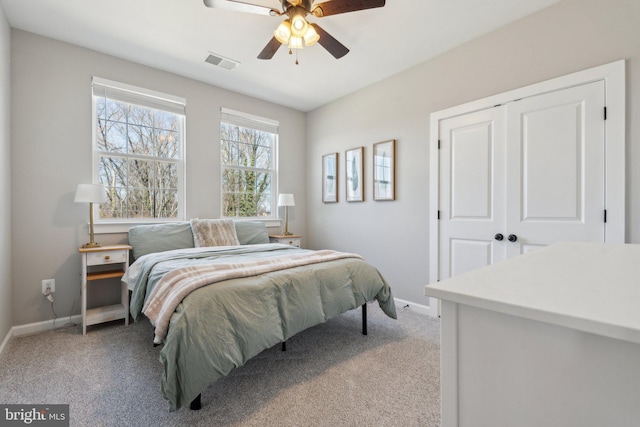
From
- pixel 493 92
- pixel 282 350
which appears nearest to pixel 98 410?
pixel 282 350

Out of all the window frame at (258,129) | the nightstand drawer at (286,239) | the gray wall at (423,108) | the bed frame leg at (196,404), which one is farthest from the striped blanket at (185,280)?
the window frame at (258,129)

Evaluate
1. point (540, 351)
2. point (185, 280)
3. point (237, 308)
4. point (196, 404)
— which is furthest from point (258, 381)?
point (540, 351)

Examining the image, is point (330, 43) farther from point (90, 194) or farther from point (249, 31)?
point (90, 194)

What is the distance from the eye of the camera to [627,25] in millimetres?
1944

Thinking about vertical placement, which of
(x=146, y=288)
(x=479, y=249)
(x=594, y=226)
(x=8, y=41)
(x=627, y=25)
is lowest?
(x=146, y=288)

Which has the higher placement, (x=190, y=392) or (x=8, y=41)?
(x=8, y=41)

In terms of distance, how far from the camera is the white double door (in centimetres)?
209

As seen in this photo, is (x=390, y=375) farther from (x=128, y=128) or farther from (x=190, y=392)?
(x=128, y=128)

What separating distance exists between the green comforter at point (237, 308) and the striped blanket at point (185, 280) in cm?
5

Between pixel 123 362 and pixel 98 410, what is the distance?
0.56m

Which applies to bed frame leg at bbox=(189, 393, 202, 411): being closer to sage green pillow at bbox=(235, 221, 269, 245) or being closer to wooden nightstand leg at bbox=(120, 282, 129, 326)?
wooden nightstand leg at bbox=(120, 282, 129, 326)

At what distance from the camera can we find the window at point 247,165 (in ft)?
12.6

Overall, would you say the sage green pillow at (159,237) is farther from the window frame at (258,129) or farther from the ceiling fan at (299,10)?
the ceiling fan at (299,10)

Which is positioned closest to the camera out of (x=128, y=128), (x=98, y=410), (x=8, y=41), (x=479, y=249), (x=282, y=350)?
(x=98, y=410)
